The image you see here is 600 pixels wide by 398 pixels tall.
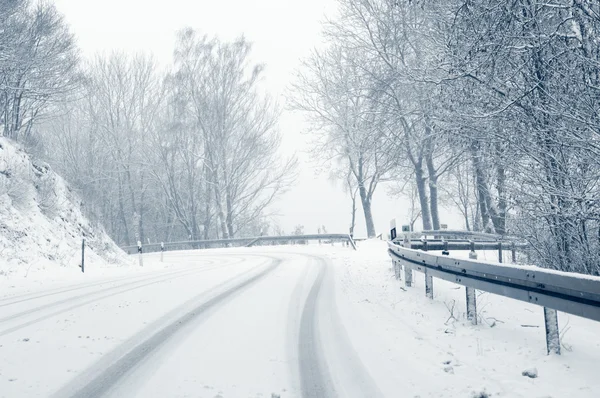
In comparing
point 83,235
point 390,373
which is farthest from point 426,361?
point 83,235

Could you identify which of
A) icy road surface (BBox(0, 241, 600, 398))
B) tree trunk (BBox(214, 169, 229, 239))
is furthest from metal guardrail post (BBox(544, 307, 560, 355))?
tree trunk (BBox(214, 169, 229, 239))

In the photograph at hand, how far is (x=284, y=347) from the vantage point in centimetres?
560

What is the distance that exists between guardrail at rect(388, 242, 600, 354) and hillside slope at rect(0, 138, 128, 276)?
12963 mm

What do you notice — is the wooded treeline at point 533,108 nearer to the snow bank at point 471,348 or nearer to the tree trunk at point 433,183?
the snow bank at point 471,348

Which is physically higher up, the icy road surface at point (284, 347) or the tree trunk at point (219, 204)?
the tree trunk at point (219, 204)

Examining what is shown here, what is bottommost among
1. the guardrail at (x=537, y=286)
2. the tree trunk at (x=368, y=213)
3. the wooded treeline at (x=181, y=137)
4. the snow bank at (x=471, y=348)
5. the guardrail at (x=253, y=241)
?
the snow bank at (x=471, y=348)

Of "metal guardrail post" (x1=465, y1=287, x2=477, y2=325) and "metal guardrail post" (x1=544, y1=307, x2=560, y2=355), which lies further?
"metal guardrail post" (x1=465, y1=287, x2=477, y2=325)

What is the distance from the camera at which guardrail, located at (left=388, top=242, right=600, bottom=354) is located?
3951 mm

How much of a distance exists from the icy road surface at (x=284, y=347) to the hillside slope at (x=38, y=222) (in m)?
6.56

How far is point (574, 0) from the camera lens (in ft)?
21.9

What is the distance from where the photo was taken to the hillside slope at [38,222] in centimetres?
1562

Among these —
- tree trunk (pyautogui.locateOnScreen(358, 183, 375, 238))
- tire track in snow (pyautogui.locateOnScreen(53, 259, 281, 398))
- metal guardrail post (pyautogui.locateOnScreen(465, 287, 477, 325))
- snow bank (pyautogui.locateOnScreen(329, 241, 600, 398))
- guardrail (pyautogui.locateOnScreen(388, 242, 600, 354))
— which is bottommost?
snow bank (pyautogui.locateOnScreen(329, 241, 600, 398))

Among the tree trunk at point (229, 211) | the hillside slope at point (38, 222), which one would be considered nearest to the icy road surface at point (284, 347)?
the hillside slope at point (38, 222)

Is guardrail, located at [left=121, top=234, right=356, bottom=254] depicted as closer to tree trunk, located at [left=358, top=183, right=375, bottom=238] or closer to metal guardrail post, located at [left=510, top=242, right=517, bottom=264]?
tree trunk, located at [left=358, top=183, right=375, bottom=238]
